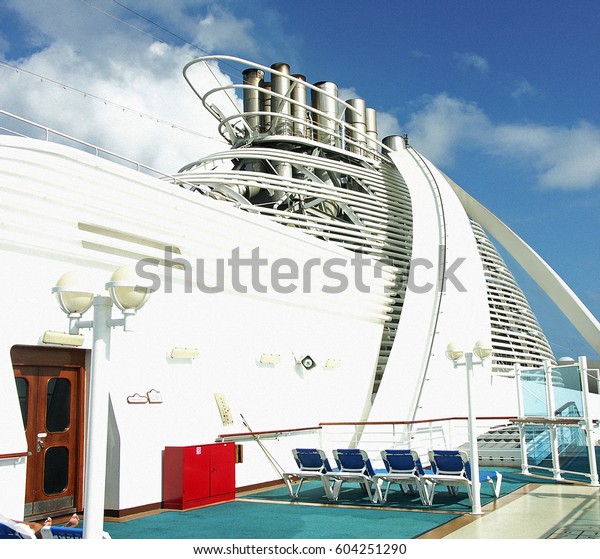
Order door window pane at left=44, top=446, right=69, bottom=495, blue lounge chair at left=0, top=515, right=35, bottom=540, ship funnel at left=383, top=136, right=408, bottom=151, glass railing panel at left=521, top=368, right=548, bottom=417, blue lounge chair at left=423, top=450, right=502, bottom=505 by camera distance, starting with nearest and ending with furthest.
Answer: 1. blue lounge chair at left=0, top=515, right=35, bottom=540
2. door window pane at left=44, top=446, right=69, bottom=495
3. blue lounge chair at left=423, top=450, right=502, bottom=505
4. glass railing panel at left=521, top=368, right=548, bottom=417
5. ship funnel at left=383, top=136, right=408, bottom=151

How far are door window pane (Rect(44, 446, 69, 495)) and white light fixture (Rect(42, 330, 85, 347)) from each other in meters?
1.12

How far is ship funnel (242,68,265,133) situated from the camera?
19578 mm

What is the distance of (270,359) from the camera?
1027 cm

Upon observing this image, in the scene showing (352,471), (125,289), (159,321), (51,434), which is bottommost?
(352,471)

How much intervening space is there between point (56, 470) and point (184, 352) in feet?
6.74

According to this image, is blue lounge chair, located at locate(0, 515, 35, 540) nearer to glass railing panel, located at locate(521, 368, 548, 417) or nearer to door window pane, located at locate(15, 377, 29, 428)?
door window pane, located at locate(15, 377, 29, 428)

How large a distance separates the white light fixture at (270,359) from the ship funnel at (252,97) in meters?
10.5

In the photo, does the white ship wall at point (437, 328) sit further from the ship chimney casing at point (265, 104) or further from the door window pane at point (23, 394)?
the door window pane at point (23, 394)

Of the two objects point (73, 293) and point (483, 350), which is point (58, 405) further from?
point (483, 350)

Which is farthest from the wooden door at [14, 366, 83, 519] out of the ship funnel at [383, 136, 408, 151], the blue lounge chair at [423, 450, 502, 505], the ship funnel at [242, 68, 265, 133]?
the ship funnel at [383, 136, 408, 151]

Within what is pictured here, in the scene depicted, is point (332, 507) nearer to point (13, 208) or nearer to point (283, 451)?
point (283, 451)

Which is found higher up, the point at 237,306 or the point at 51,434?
the point at 237,306

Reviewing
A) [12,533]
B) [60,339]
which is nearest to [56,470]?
[60,339]

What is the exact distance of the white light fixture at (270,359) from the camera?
33.3 ft
